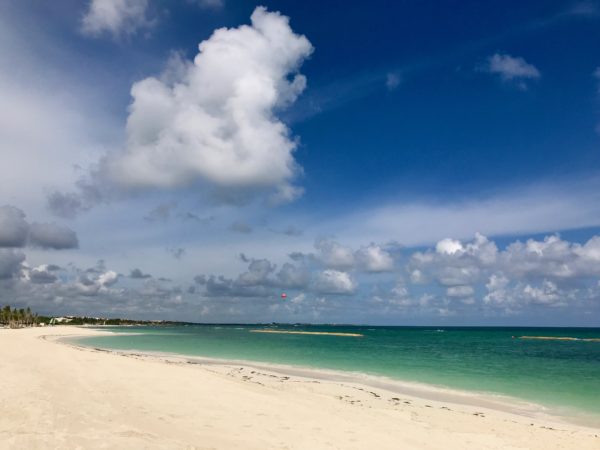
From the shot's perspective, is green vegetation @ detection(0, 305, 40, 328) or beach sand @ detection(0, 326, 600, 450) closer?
beach sand @ detection(0, 326, 600, 450)

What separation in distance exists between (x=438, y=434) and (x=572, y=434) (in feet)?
20.2

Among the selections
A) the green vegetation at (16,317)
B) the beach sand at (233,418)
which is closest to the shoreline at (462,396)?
the beach sand at (233,418)

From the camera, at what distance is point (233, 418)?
14.7 meters

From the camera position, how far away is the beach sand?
11.6 metres

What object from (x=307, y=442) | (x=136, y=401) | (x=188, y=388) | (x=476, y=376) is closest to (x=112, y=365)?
(x=188, y=388)

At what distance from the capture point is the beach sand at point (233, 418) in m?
11.6

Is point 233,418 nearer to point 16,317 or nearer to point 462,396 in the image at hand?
point 462,396

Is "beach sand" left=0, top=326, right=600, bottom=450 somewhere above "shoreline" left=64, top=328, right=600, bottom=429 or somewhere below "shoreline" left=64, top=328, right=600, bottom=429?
above

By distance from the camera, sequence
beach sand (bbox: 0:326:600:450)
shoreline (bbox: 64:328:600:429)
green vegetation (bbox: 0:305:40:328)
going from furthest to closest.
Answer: green vegetation (bbox: 0:305:40:328) → shoreline (bbox: 64:328:600:429) → beach sand (bbox: 0:326:600:450)

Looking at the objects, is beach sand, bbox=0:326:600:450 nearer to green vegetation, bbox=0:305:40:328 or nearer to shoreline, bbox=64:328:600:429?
shoreline, bbox=64:328:600:429

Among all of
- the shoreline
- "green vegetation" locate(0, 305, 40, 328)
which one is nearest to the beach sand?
the shoreline

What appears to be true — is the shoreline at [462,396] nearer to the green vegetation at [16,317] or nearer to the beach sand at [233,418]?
the beach sand at [233,418]

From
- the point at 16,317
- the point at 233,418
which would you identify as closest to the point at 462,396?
the point at 233,418

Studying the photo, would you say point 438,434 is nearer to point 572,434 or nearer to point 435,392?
point 572,434
